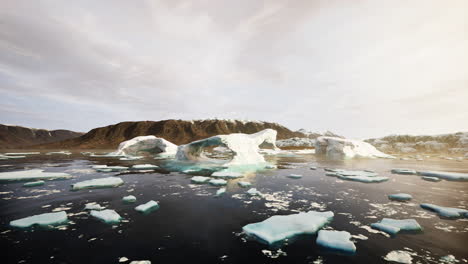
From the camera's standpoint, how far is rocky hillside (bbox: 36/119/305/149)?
6642 centimetres

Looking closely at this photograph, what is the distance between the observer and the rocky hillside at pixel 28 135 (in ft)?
319

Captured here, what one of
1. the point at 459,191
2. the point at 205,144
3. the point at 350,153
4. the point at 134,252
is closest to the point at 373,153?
the point at 350,153

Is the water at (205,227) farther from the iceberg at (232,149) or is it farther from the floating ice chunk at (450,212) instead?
the iceberg at (232,149)

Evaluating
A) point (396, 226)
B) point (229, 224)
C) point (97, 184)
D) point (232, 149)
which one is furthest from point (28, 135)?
point (396, 226)

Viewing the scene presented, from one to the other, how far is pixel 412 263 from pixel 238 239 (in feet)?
9.67

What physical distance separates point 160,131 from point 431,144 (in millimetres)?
93288

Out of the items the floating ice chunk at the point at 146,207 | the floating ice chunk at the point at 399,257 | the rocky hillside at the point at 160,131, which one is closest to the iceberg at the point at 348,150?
the floating ice chunk at the point at 399,257

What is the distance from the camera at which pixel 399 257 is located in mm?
3201

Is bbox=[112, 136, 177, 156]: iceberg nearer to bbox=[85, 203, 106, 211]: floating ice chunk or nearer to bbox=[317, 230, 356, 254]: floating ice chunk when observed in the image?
bbox=[85, 203, 106, 211]: floating ice chunk

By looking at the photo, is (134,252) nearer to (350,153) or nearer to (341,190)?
(341,190)

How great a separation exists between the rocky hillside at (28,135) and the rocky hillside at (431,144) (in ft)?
526

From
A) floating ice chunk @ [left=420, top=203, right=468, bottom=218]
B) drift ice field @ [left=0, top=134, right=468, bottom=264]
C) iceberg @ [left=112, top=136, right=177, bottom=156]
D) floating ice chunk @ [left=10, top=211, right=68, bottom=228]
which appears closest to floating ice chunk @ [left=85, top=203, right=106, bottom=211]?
drift ice field @ [left=0, top=134, right=468, bottom=264]

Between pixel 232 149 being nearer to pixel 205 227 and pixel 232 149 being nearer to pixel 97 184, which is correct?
pixel 97 184

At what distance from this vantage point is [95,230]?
416 cm
